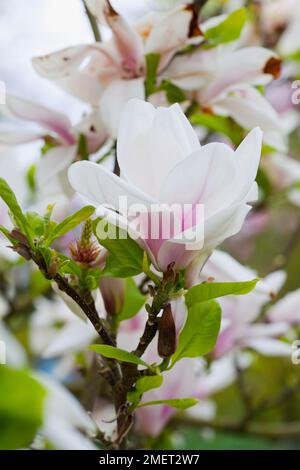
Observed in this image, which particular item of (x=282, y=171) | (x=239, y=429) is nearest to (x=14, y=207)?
(x=282, y=171)

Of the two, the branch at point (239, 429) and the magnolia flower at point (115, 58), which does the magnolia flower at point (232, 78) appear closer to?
the magnolia flower at point (115, 58)

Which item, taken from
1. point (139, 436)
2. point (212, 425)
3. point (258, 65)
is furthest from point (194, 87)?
point (212, 425)

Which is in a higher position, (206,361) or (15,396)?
(15,396)

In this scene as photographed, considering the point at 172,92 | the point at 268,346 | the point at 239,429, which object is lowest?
the point at 239,429

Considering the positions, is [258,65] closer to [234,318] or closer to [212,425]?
[234,318]

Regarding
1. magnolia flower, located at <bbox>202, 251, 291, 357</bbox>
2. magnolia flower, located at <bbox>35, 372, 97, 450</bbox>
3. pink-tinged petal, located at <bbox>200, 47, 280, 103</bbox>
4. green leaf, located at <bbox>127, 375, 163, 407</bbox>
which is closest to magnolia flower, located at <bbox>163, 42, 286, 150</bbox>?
pink-tinged petal, located at <bbox>200, 47, 280, 103</bbox>

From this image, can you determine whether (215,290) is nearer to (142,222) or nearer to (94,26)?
(142,222)

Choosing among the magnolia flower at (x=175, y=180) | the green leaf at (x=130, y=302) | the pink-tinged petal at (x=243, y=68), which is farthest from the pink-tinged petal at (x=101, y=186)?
the pink-tinged petal at (x=243, y=68)
